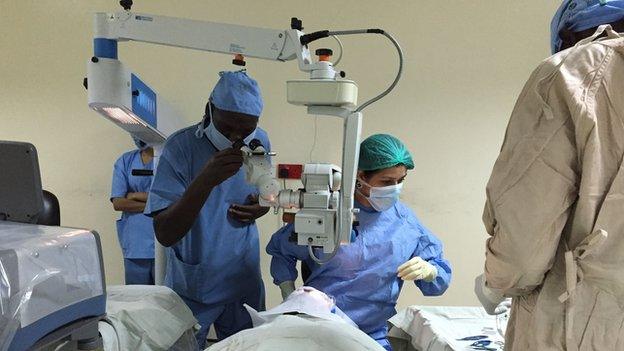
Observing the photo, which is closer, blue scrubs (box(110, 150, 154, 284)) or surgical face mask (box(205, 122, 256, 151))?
surgical face mask (box(205, 122, 256, 151))

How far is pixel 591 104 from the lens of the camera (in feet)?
2.46

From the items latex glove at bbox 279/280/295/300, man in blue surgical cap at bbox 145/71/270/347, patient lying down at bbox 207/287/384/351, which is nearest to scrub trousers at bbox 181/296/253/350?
man in blue surgical cap at bbox 145/71/270/347

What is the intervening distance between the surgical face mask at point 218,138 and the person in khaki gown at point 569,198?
1016 millimetres

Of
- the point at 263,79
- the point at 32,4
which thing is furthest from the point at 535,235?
the point at 32,4

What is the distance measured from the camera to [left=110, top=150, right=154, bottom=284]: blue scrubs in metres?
2.59

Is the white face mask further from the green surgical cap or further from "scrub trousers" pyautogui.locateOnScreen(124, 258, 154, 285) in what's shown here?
"scrub trousers" pyautogui.locateOnScreen(124, 258, 154, 285)

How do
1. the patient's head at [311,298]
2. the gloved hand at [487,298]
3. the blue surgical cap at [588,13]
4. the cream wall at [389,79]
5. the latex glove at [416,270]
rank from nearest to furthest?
the blue surgical cap at [588,13] < the gloved hand at [487,298] < the patient's head at [311,298] < the latex glove at [416,270] < the cream wall at [389,79]

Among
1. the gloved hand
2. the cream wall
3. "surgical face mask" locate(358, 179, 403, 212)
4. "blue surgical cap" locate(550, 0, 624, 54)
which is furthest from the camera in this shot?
the cream wall

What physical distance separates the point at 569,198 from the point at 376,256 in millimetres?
920

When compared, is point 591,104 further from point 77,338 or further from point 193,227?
point 193,227

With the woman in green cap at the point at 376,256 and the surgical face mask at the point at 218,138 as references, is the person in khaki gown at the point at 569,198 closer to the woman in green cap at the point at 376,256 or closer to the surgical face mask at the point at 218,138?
the woman in green cap at the point at 376,256

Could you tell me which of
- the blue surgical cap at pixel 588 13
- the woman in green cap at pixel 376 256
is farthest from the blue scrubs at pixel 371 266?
the blue surgical cap at pixel 588 13

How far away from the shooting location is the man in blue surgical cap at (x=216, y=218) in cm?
162

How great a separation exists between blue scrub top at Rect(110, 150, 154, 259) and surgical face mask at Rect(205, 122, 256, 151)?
1.07 metres
